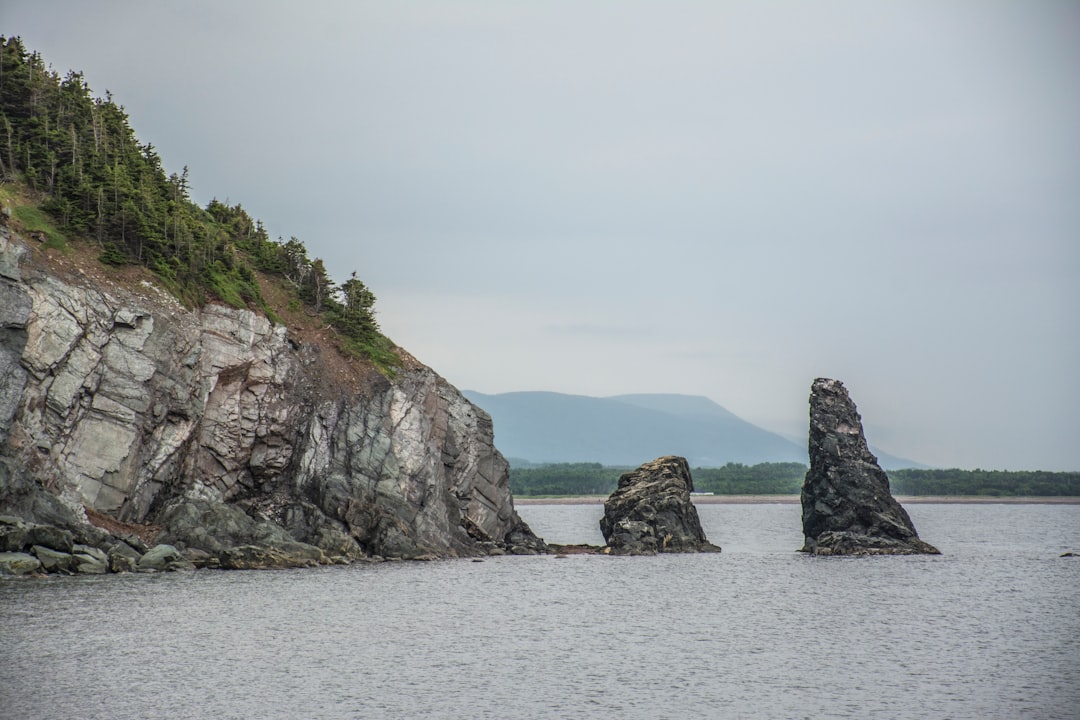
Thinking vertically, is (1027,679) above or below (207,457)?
below

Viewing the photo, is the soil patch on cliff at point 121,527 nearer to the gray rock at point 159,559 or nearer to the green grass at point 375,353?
the gray rock at point 159,559

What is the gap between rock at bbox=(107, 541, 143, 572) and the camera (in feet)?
191

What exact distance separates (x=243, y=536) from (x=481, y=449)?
81.1ft

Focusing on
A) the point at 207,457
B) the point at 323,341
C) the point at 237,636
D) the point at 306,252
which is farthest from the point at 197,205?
the point at 237,636

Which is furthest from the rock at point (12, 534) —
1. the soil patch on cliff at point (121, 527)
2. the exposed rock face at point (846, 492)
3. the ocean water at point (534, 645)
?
the exposed rock face at point (846, 492)

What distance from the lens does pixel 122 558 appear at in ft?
193

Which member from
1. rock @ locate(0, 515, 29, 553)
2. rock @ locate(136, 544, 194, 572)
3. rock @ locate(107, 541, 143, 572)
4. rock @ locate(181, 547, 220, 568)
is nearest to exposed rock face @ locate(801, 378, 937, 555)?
rock @ locate(181, 547, 220, 568)

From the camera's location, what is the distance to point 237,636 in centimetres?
4200

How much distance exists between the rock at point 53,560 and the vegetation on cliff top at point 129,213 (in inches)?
895

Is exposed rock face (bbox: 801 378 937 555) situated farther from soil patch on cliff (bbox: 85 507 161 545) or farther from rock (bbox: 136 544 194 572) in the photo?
soil patch on cliff (bbox: 85 507 161 545)

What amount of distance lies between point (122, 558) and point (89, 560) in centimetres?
189

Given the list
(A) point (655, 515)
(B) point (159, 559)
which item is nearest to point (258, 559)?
(B) point (159, 559)

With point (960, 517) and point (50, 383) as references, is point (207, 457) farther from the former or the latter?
point (960, 517)

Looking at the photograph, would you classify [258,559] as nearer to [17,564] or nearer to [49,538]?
[49,538]
